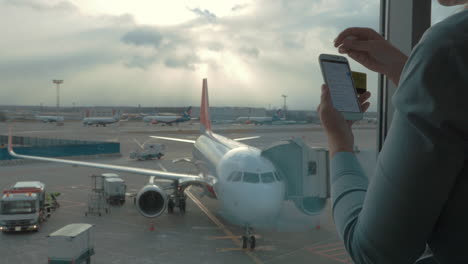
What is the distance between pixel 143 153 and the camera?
85.5 ft

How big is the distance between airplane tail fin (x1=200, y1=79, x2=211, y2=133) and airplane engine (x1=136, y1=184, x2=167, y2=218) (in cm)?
575

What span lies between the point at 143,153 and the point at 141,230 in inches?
629

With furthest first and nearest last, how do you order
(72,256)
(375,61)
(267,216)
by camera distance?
(267,216) < (72,256) < (375,61)

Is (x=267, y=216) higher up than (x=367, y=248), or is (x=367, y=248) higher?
(x=367, y=248)

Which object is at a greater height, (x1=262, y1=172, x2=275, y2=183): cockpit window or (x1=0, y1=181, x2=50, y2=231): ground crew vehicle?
(x1=262, y1=172, x2=275, y2=183): cockpit window

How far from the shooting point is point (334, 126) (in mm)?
1124

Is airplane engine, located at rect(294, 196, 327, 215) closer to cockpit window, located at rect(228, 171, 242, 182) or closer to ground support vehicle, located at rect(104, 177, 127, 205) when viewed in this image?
cockpit window, located at rect(228, 171, 242, 182)

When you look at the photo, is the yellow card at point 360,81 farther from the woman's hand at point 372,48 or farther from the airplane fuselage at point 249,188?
the airplane fuselage at point 249,188

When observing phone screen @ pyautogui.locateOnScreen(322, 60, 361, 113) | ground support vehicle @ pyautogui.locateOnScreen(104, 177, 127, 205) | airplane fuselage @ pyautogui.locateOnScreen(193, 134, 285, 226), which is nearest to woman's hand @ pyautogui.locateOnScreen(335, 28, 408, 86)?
phone screen @ pyautogui.locateOnScreen(322, 60, 361, 113)

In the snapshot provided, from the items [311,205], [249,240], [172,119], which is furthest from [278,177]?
[172,119]

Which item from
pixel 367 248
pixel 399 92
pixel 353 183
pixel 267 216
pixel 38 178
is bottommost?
pixel 38 178

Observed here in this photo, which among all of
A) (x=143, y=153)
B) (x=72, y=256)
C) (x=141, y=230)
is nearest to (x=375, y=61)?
(x=72, y=256)

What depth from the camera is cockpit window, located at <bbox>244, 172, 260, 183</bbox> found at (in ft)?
26.2

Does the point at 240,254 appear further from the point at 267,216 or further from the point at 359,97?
the point at 359,97
